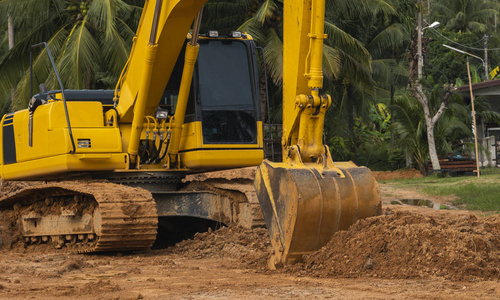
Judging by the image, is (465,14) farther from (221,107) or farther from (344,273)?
(344,273)

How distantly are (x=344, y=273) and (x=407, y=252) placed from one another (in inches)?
21.0

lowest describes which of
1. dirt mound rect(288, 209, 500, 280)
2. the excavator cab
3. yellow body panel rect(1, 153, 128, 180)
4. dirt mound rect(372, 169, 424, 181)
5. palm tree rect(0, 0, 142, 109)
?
dirt mound rect(372, 169, 424, 181)

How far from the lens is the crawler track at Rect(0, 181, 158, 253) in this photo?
27.5 feet

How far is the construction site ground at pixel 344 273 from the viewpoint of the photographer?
5562mm

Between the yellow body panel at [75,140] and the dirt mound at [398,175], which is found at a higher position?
the yellow body panel at [75,140]

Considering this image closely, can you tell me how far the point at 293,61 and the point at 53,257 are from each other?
364 cm

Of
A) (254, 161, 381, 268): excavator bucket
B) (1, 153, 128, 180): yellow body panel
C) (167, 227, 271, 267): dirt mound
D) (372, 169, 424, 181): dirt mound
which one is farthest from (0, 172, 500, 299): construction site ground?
(372, 169, 424, 181): dirt mound

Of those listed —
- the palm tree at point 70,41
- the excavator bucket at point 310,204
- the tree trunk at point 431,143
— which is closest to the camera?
the excavator bucket at point 310,204

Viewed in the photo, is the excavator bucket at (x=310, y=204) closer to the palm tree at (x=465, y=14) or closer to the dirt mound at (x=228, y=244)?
the dirt mound at (x=228, y=244)

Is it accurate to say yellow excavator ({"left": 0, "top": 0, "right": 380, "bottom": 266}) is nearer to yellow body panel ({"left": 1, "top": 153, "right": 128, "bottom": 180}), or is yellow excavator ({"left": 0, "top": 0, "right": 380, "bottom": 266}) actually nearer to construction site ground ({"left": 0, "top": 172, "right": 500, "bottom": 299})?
yellow body panel ({"left": 1, "top": 153, "right": 128, "bottom": 180})

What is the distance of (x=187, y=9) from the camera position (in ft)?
26.8

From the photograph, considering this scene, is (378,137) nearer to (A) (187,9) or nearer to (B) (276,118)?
(B) (276,118)

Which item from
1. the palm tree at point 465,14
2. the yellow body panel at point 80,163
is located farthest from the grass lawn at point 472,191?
the palm tree at point 465,14

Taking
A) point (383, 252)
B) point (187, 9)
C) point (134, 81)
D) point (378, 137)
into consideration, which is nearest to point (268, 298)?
point (383, 252)
